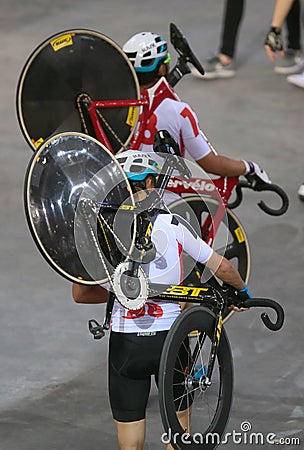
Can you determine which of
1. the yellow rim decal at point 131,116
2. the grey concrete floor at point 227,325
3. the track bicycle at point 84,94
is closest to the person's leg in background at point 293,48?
the grey concrete floor at point 227,325

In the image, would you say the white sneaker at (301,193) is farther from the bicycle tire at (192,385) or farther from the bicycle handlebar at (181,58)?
the bicycle tire at (192,385)

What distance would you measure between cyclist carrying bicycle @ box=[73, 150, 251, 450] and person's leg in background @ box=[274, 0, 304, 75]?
19.7ft

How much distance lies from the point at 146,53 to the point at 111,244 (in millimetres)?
1741

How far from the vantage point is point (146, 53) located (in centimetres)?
517

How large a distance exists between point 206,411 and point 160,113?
168 cm

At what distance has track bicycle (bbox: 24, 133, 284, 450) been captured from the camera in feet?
11.9

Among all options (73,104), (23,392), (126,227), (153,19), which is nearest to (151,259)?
(126,227)

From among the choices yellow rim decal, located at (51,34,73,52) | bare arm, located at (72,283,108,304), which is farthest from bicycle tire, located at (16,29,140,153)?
bare arm, located at (72,283,108,304)

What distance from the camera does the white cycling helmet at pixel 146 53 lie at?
5.17m

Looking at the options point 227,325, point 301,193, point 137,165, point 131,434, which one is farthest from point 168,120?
point 301,193

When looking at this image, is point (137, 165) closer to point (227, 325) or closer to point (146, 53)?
point (146, 53)

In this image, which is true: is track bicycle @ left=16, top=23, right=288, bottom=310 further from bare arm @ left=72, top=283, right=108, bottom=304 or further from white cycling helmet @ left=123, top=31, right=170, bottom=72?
bare arm @ left=72, top=283, right=108, bottom=304

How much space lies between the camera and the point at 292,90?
934 centimetres

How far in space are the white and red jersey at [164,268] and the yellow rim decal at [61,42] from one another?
4.00 ft
